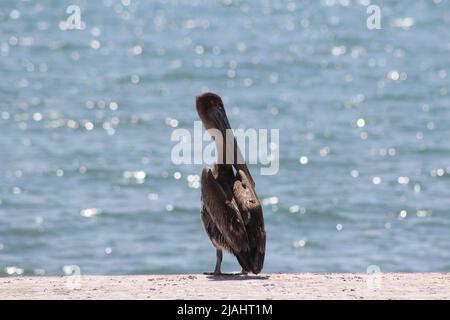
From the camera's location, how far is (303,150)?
75.0 ft

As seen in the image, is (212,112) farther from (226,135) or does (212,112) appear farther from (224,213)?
(224,213)

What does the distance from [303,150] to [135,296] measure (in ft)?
50.7

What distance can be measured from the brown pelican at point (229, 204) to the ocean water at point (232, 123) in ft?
22.7

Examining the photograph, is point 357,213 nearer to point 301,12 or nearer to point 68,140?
point 68,140

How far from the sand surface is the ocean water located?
7.15 metres

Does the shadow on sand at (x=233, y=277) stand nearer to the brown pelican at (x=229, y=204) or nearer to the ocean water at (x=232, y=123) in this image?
the brown pelican at (x=229, y=204)

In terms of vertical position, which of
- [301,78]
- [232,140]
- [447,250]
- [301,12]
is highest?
[301,12]

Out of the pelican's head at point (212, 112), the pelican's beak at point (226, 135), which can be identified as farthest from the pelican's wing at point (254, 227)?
the pelican's head at point (212, 112)

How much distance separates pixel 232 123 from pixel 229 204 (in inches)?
612

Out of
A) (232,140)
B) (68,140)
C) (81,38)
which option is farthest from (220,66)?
(232,140)

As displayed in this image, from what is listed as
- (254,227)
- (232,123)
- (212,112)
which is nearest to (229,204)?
(254,227)

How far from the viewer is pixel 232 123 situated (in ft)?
78.7

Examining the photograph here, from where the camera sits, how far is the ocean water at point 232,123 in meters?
17.3
